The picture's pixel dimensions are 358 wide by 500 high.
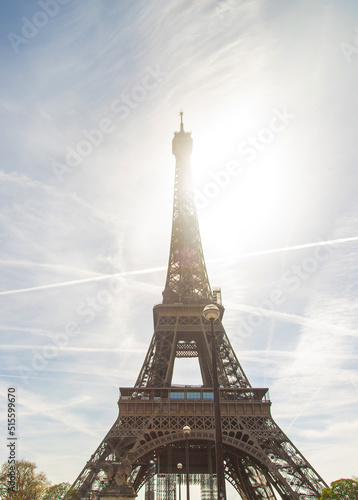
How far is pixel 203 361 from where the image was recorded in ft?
193

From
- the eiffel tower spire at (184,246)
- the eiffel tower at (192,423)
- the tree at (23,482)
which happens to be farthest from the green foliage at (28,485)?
the eiffel tower spire at (184,246)

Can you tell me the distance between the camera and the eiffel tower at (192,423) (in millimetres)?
39219

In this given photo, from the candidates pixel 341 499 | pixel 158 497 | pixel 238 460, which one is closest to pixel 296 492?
pixel 341 499

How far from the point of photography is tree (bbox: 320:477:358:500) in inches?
1325

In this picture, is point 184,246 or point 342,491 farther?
point 184,246

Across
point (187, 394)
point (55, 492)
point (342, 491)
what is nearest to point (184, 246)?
point (187, 394)

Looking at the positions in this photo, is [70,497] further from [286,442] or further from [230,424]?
[286,442]

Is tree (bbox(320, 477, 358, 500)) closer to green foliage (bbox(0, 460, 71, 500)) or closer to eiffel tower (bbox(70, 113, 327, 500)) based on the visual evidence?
eiffel tower (bbox(70, 113, 327, 500))

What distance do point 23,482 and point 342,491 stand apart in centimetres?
3712

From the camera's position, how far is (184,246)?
A: 6544 cm

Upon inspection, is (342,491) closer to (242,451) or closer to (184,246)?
(242,451)

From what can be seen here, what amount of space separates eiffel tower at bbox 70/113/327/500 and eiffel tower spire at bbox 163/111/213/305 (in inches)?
6.9

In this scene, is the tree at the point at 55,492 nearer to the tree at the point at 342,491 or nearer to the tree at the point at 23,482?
the tree at the point at 23,482

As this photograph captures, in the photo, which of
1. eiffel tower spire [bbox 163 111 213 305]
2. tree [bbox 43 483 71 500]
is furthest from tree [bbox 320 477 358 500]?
tree [bbox 43 483 71 500]
